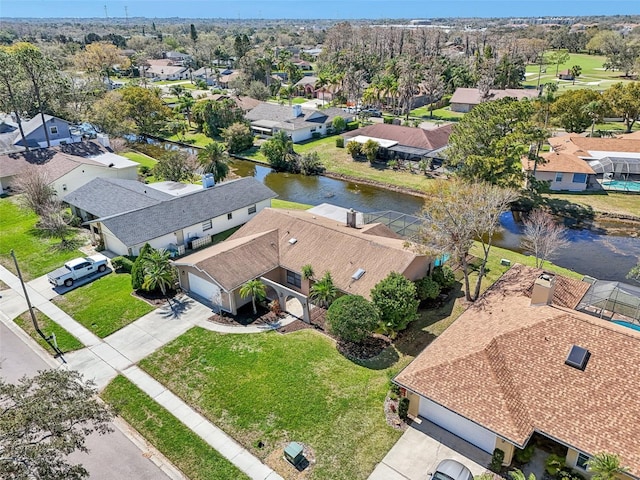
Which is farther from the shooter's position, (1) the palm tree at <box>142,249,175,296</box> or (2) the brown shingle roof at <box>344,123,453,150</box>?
(2) the brown shingle roof at <box>344,123,453,150</box>

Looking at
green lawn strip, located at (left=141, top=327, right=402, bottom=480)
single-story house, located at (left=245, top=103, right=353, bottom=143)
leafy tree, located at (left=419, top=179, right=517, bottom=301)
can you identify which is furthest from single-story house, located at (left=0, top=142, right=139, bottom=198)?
leafy tree, located at (left=419, top=179, right=517, bottom=301)

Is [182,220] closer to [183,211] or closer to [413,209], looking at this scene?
[183,211]

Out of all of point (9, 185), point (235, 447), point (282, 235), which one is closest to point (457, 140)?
point (282, 235)

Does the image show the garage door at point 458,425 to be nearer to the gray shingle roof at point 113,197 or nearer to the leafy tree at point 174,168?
the gray shingle roof at point 113,197

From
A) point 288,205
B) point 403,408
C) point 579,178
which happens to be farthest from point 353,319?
point 579,178

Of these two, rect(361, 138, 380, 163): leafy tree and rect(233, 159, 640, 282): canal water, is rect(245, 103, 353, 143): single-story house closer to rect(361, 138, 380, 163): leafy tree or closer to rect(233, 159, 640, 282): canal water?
rect(233, 159, 640, 282): canal water

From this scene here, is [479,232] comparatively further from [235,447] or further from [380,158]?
[380,158]
